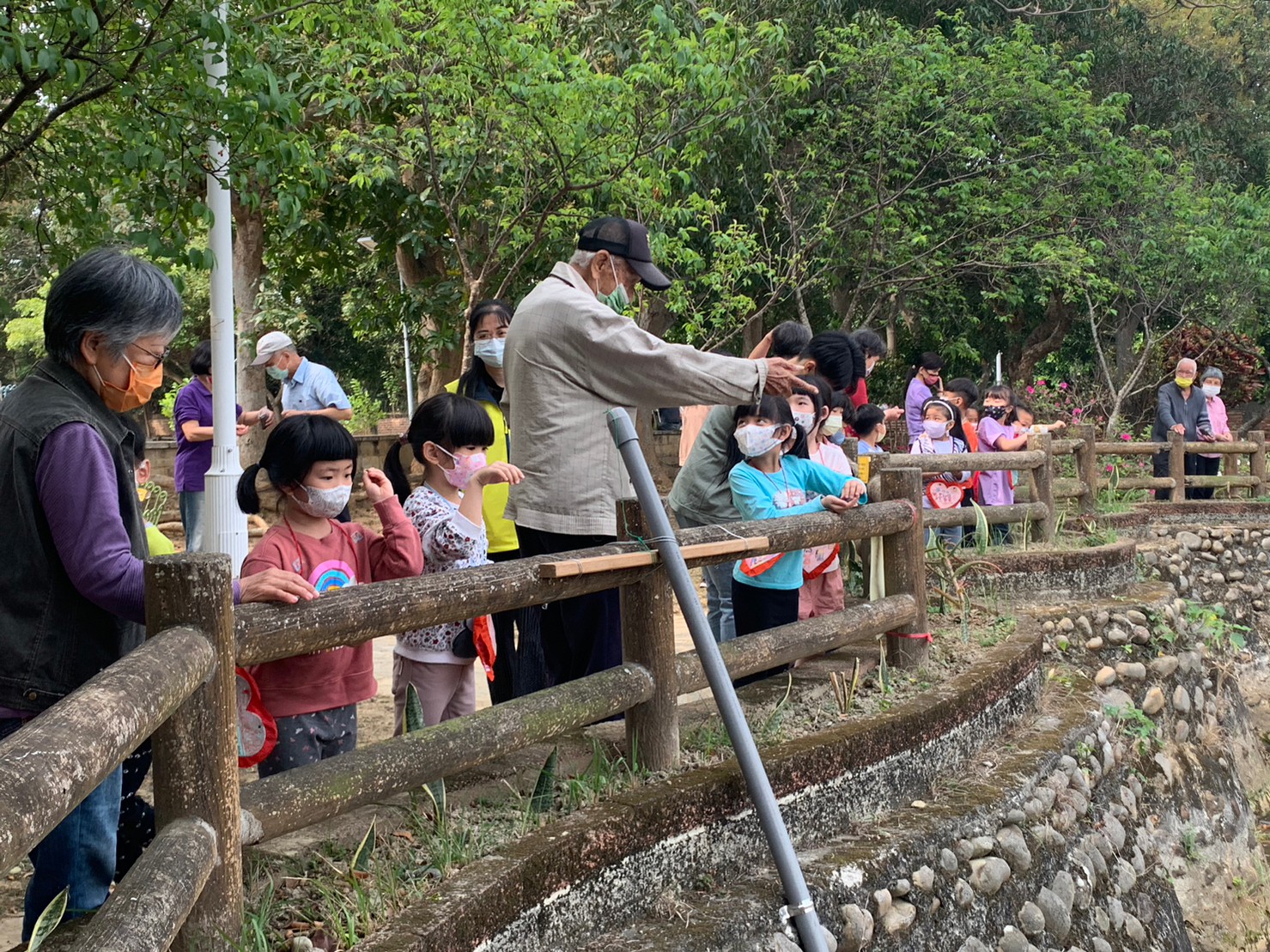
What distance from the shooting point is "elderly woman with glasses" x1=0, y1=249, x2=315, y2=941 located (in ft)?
7.72

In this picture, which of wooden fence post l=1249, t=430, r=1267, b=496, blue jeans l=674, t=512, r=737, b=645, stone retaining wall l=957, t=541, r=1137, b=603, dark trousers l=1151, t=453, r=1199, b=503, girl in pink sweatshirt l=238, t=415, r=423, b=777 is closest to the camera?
girl in pink sweatshirt l=238, t=415, r=423, b=777

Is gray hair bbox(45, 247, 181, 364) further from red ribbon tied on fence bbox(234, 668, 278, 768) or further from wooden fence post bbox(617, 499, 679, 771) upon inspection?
wooden fence post bbox(617, 499, 679, 771)

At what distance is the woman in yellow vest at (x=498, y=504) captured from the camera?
4.39 meters

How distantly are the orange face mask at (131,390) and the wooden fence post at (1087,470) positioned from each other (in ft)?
27.1

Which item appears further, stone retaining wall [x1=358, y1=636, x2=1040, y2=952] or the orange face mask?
stone retaining wall [x1=358, y1=636, x2=1040, y2=952]

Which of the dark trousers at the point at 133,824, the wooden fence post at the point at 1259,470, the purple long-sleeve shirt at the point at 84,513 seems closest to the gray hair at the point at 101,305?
the purple long-sleeve shirt at the point at 84,513

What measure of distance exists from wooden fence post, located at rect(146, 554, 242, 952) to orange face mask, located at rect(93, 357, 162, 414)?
34 centimetres

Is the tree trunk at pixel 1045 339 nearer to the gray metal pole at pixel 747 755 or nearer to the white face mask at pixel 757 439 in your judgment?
the white face mask at pixel 757 439

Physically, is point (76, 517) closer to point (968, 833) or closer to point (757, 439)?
point (757, 439)

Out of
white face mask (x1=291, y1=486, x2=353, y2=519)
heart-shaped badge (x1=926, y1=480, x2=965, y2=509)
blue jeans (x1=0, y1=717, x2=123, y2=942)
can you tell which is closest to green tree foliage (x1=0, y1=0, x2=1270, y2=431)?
white face mask (x1=291, y1=486, x2=353, y2=519)

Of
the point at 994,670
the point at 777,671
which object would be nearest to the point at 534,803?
the point at 777,671

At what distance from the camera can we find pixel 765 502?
5.02 meters

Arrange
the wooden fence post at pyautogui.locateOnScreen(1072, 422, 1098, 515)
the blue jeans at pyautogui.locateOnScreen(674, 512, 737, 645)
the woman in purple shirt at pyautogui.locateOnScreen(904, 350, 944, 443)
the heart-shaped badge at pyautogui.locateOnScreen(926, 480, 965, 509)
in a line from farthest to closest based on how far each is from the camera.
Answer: the wooden fence post at pyautogui.locateOnScreen(1072, 422, 1098, 515) → the woman in purple shirt at pyautogui.locateOnScreen(904, 350, 944, 443) → the heart-shaped badge at pyautogui.locateOnScreen(926, 480, 965, 509) → the blue jeans at pyautogui.locateOnScreen(674, 512, 737, 645)

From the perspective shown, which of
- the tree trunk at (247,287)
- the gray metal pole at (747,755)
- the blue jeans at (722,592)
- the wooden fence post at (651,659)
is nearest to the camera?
the gray metal pole at (747,755)
